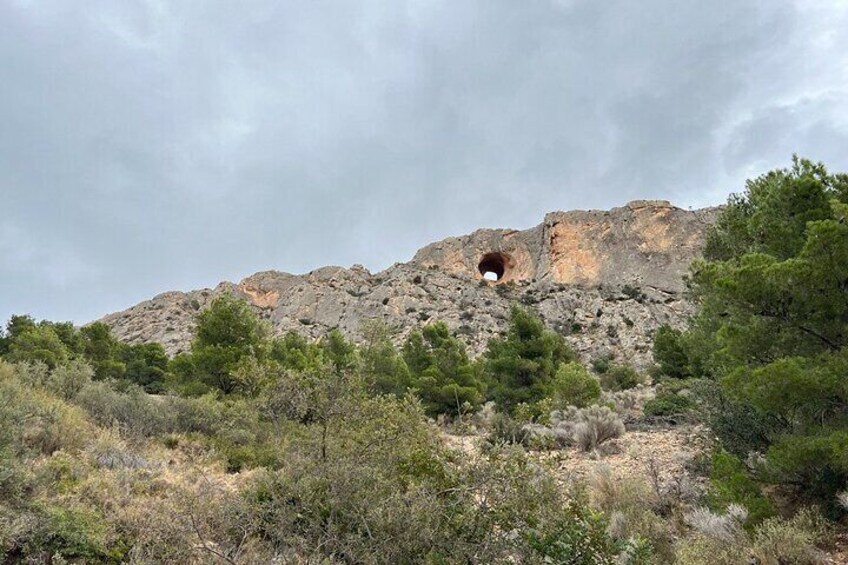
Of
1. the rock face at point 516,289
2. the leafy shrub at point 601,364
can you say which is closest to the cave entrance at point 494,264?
the rock face at point 516,289

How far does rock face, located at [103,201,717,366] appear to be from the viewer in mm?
43781

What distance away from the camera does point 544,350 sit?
847 inches

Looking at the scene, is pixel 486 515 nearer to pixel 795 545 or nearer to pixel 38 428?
pixel 795 545

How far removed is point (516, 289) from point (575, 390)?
36091 millimetres

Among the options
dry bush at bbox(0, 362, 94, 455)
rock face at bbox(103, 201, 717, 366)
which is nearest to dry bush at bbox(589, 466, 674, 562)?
dry bush at bbox(0, 362, 94, 455)

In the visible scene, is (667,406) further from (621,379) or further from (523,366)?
(621,379)

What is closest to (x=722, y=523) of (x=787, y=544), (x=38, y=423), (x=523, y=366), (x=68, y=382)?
(x=787, y=544)

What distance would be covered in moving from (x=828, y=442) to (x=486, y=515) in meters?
3.56

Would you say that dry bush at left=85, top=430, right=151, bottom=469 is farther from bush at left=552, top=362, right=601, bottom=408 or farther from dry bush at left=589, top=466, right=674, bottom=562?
bush at left=552, top=362, right=601, bottom=408

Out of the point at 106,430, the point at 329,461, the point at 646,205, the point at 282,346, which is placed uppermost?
the point at 646,205

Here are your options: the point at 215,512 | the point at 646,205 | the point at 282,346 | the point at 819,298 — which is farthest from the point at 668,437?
the point at 646,205

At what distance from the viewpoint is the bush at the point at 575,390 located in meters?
18.1

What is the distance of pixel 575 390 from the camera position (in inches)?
719

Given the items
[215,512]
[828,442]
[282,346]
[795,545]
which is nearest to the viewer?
[795,545]
